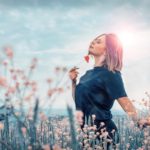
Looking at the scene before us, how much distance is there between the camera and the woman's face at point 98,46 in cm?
621

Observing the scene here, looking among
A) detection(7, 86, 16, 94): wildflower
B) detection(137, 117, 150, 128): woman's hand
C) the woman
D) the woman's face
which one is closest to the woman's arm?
the woman

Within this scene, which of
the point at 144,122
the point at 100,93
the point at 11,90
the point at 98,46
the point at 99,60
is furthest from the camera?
the point at 98,46

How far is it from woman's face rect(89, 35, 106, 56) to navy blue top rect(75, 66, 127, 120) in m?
0.45

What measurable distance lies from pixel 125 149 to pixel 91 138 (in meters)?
0.61

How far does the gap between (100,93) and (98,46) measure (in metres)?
0.77

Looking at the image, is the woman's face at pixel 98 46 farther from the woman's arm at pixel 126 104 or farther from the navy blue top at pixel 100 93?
the woman's arm at pixel 126 104

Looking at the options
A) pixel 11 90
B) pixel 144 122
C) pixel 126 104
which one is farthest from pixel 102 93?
pixel 11 90

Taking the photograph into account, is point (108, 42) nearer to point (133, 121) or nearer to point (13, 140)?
point (133, 121)

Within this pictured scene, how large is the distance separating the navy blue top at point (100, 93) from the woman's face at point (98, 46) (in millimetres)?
447

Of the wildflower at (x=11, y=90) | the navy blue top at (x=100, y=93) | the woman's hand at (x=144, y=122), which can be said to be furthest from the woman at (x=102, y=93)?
the wildflower at (x=11, y=90)

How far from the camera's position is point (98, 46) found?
246 inches

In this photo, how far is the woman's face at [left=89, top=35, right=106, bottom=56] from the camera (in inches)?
244

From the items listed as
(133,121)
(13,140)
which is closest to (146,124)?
(133,121)

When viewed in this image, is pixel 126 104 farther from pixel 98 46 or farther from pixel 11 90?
pixel 11 90
